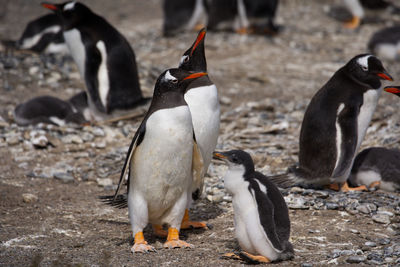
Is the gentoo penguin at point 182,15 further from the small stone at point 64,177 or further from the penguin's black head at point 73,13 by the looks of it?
the small stone at point 64,177

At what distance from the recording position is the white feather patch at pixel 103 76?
282 inches

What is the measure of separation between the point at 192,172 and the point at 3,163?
107 inches

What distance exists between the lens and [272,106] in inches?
303

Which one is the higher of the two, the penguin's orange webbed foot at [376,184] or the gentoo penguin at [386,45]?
the gentoo penguin at [386,45]

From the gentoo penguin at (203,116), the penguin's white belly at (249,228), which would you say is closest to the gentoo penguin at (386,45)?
the gentoo penguin at (203,116)

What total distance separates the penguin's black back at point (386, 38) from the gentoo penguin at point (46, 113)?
5.34 metres

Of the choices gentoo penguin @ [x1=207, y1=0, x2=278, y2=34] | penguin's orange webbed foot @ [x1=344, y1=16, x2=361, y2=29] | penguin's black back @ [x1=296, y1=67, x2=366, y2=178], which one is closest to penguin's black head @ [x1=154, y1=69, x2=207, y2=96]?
penguin's black back @ [x1=296, y1=67, x2=366, y2=178]

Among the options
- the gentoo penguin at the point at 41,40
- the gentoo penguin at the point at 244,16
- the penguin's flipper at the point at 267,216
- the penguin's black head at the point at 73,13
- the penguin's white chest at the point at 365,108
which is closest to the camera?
the penguin's flipper at the point at 267,216

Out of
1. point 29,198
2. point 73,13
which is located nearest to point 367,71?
point 29,198

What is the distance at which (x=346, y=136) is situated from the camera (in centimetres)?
521

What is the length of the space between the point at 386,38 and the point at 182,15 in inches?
160

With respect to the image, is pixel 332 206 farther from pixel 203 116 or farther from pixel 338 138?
pixel 203 116

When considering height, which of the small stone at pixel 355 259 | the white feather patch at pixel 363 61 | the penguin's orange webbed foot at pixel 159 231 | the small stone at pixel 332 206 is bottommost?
the small stone at pixel 332 206

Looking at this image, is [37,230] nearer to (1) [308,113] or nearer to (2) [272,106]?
(1) [308,113]
